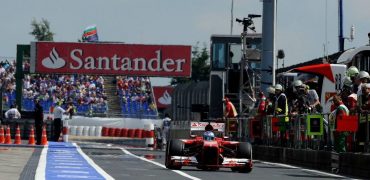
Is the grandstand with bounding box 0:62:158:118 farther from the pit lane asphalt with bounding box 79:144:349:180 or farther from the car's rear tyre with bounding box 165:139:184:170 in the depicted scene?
the car's rear tyre with bounding box 165:139:184:170

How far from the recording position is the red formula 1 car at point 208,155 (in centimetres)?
2348

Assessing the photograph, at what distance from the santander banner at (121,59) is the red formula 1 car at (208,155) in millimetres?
38519

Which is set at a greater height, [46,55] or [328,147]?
[46,55]

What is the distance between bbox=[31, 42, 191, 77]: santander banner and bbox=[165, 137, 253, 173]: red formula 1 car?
126ft

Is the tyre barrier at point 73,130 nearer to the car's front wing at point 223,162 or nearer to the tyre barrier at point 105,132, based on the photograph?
the tyre barrier at point 105,132

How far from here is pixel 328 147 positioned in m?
25.9

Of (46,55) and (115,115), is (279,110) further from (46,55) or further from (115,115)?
(115,115)

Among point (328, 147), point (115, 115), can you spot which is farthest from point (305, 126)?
point (115, 115)

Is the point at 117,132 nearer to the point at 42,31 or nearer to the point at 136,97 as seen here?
the point at 136,97

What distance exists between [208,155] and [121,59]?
40014mm

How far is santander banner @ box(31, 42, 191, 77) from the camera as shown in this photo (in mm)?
62719

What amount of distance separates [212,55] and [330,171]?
18177 mm

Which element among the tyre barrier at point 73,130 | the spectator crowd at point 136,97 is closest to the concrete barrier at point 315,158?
the tyre barrier at point 73,130

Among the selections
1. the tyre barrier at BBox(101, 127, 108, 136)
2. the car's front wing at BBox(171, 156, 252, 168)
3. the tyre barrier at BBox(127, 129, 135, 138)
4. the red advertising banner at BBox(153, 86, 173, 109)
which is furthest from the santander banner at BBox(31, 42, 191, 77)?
the red advertising banner at BBox(153, 86, 173, 109)
